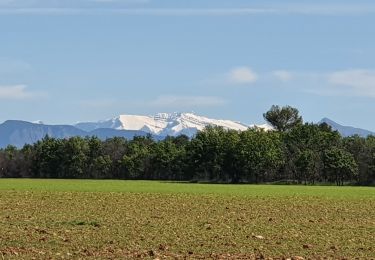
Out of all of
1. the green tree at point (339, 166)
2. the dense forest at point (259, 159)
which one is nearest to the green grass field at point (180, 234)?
the green tree at point (339, 166)

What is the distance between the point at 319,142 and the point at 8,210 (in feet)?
446

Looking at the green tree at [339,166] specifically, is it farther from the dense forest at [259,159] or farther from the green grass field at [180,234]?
the green grass field at [180,234]

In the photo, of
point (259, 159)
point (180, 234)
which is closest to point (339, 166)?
point (259, 159)

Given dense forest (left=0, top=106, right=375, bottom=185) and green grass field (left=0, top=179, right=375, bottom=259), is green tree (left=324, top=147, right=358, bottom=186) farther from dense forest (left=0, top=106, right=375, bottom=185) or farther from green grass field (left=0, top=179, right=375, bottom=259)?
green grass field (left=0, top=179, right=375, bottom=259)

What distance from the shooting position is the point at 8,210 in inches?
1564

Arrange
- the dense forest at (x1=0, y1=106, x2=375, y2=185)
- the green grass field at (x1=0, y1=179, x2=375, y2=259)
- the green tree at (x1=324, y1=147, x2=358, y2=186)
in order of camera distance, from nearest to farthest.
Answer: the green grass field at (x1=0, y1=179, x2=375, y2=259), the green tree at (x1=324, y1=147, x2=358, y2=186), the dense forest at (x1=0, y1=106, x2=375, y2=185)

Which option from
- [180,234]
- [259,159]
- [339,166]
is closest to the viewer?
[180,234]

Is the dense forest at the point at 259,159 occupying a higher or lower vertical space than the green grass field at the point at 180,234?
higher

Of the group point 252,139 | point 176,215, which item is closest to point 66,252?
point 176,215

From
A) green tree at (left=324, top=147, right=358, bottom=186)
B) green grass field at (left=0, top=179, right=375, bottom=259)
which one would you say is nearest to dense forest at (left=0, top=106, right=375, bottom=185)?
green tree at (left=324, top=147, right=358, bottom=186)

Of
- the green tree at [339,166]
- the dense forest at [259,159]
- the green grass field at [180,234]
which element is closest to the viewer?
the green grass field at [180,234]

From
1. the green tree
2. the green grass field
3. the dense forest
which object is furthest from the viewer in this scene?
the dense forest

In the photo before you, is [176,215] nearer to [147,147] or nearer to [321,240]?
[321,240]

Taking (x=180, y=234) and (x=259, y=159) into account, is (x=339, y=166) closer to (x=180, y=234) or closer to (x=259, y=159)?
(x=259, y=159)
